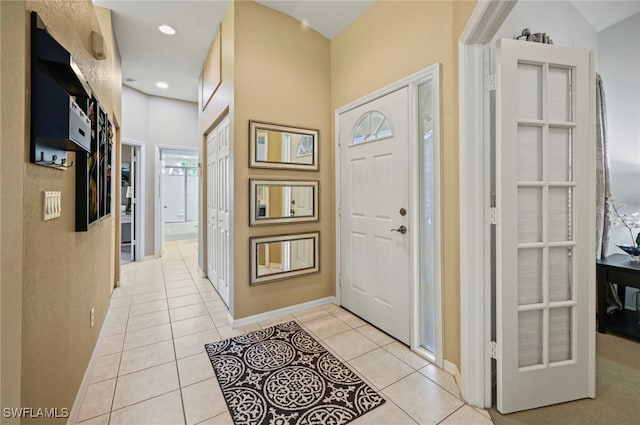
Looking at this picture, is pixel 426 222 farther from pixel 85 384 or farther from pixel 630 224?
pixel 85 384

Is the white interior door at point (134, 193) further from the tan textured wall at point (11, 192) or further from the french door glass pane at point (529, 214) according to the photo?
the french door glass pane at point (529, 214)

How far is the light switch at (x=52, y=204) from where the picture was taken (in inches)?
44.1

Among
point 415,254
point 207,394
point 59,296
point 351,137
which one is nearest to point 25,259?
point 59,296

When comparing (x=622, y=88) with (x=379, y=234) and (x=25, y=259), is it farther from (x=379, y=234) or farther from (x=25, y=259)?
(x=25, y=259)

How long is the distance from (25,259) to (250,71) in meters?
2.27

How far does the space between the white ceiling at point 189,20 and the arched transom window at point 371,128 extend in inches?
41.0

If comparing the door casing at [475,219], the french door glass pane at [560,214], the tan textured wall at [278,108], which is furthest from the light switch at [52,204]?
the french door glass pane at [560,214]

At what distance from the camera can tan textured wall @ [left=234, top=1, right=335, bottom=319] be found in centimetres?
255

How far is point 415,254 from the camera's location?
7.00 feet

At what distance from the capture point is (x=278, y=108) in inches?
108

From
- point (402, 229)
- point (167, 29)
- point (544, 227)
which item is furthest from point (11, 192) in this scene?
point (167, 29)

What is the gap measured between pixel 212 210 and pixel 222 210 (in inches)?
25.1

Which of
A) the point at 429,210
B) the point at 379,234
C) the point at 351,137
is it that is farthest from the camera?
the point at 351,137

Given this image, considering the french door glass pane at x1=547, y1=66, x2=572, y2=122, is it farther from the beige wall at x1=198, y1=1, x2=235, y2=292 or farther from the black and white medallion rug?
the beige wall at x1=198, y1=1, x2=235, y2=292
